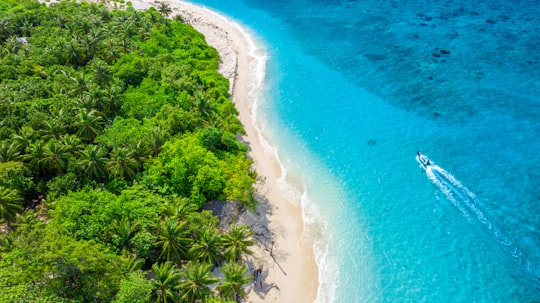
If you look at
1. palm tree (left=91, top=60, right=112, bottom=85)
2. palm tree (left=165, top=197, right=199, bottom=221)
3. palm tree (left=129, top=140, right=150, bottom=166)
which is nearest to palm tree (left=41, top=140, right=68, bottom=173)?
palm tree (left=129, top=140, right=150, bottom=166)

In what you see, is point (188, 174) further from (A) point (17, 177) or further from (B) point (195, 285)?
(A) point (17, 177)

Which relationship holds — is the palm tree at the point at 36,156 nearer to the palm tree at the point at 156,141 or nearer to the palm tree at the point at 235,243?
the palm tree at the point at 156,141

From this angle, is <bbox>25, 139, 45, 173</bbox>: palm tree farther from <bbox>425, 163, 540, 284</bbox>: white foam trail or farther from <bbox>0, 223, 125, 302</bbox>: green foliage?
<bbox>425, 163, 540, 284</bbox>: white foam trail

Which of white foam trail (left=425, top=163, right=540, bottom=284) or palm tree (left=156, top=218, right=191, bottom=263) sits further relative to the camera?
white foam trail (left=425, top=163, right=540, bottom=284)


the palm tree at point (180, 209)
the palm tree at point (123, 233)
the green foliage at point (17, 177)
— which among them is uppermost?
the green foliage at point (17, 177)

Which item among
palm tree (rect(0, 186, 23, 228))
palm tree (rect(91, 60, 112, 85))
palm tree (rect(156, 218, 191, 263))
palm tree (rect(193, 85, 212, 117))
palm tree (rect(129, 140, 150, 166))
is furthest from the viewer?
palm tree (rect(91, 60, 112, 85))

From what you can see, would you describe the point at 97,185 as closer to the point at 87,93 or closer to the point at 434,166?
the point at 87,93

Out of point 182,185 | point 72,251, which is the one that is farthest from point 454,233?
point 72,251

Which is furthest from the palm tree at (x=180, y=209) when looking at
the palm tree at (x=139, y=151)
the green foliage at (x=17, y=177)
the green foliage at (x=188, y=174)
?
the green foliage at (x=17, y=177)
